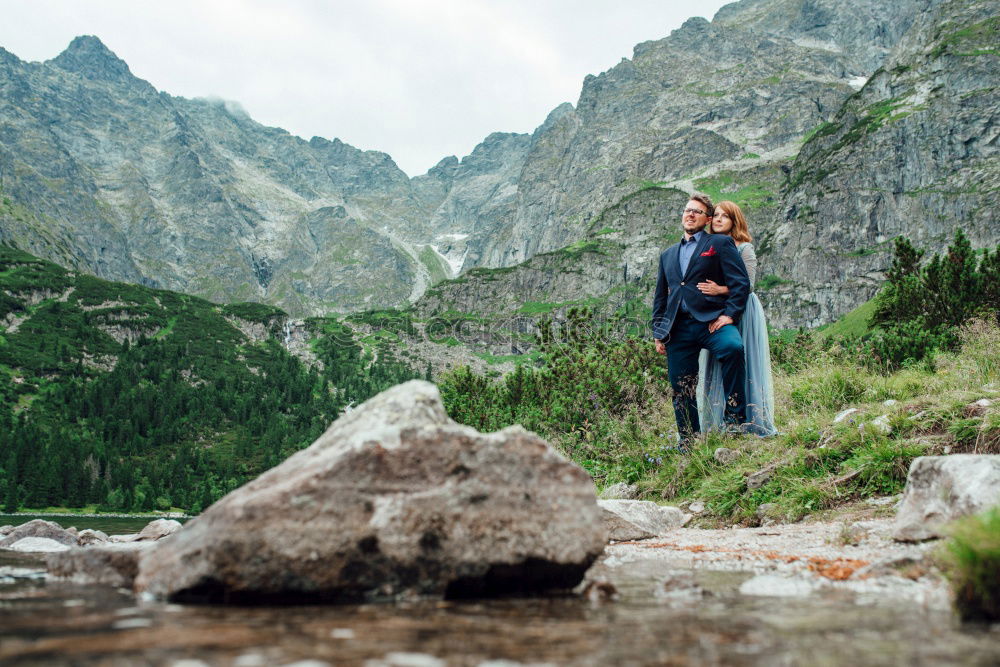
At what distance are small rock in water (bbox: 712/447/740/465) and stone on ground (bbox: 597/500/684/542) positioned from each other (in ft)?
3.87

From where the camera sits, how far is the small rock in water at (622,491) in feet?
35.0

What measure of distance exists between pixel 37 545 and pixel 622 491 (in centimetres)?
915

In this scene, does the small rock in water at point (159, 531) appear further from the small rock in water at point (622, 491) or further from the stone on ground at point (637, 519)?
the small rock in water at point (622, 491)

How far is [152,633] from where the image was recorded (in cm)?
249

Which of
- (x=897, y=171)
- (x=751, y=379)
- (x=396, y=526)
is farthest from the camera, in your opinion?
(x=897, y=171)

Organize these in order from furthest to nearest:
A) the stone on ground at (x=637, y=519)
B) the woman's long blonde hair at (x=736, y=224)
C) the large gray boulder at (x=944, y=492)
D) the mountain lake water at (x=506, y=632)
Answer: the woman's long blonde hair at (x=736, y=224)
the stone on ground at (x=637, y=519)
the large gray boulder at (x=944, y=492)
the mountain lake water at (x=506, y=632)

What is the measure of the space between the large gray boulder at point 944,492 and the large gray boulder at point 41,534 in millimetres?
11220

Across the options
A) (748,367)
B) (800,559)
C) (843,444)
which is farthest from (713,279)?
(800,559)

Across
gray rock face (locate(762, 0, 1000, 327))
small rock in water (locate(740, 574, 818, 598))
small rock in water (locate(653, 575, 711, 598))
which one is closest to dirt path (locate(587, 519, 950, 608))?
small rock in water (locate(740, 574, 818, 598))

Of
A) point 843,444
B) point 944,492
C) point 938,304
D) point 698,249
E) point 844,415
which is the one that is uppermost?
point 938,304

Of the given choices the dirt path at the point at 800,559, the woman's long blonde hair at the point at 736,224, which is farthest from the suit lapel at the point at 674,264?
the dirt path at the point at 800,559

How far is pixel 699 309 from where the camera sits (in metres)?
9.27

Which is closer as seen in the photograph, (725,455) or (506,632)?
(506,632)

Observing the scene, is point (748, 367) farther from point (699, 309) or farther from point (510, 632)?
point (510, 632)
